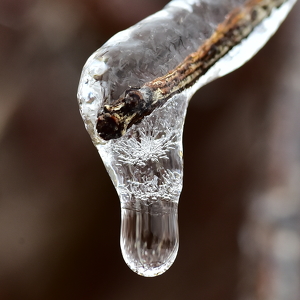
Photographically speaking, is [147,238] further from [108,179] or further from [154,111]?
[108,179]

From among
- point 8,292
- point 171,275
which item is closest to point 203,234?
point 171,275

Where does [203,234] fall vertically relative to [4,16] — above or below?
below

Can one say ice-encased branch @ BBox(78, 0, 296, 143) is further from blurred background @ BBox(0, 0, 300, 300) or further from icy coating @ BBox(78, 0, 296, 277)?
blurred background @ BBox(0, 0, 300, 300)

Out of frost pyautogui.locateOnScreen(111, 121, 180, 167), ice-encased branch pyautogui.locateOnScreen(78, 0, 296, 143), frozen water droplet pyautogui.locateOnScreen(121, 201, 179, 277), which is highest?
ice-encased branch pyautogui.locateOnScreen(78, 0, 296, 143)

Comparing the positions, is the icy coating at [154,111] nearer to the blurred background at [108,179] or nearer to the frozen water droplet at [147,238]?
the frozen water droplet at [147,238]

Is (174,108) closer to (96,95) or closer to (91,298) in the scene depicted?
(96,95)

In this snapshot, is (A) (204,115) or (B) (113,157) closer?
(B) (113,157)

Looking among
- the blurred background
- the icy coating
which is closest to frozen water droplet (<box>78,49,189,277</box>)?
the icy coating
